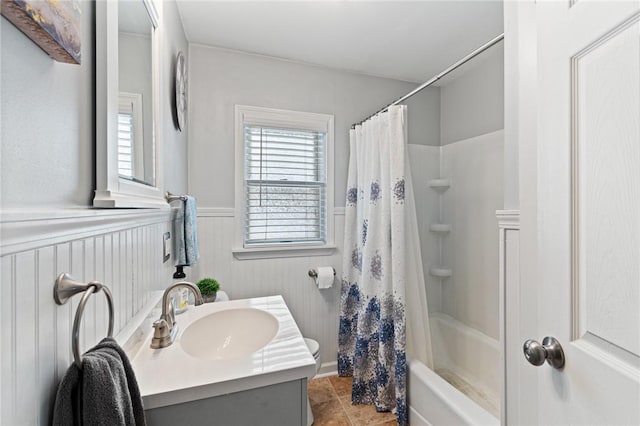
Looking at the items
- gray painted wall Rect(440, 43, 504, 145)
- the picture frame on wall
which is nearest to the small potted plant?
the picture frame on wall

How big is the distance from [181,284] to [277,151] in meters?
1.40

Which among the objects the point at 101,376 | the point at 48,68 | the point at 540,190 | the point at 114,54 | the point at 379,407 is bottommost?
the point at 379,407

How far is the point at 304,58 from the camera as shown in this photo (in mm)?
2139

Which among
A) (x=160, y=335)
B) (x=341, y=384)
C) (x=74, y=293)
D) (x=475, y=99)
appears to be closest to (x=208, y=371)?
(x=160, y=335)

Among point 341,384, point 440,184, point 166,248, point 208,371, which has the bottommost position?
point 341,384

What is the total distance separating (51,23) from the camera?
43 centimetres

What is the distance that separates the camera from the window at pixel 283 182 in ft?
6.89

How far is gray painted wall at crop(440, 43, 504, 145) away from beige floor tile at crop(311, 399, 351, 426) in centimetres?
225

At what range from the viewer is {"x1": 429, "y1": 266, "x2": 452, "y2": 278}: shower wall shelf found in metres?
2.38

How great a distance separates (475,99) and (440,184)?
0.72m

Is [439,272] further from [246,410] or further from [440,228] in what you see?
[246,410]

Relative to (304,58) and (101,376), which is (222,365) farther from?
(304,58)

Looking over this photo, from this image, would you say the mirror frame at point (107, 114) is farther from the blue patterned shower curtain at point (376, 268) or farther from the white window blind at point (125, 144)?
the blue patterned shower curtain at point (376, 268)

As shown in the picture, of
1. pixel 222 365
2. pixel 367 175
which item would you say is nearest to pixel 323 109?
pixel 367 175
